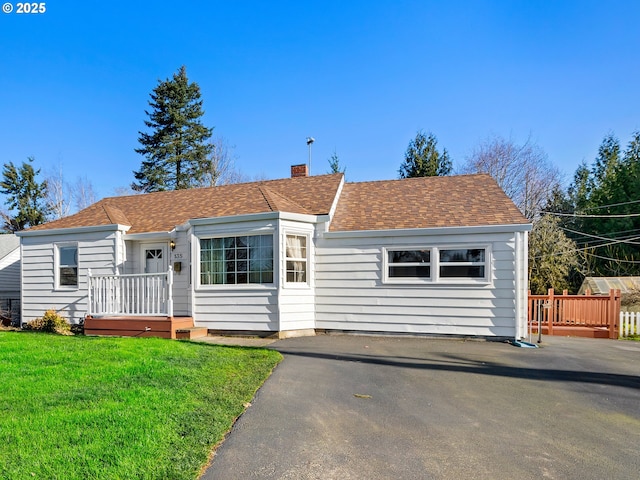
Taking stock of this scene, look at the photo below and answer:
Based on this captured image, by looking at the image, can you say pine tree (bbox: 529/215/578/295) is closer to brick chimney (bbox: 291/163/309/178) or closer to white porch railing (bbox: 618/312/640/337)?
white porch railing (bbox: 618/312/640/337)

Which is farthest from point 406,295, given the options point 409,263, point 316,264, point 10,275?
point 10,275

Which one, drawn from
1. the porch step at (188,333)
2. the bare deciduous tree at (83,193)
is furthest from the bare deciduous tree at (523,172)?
the bare deciduous tree at (83,193)

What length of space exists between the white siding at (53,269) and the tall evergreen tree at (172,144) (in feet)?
65.3

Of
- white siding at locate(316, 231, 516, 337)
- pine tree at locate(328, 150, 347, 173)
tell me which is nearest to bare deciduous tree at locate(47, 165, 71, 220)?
pine tree at locate(328, 150, 347, 173)

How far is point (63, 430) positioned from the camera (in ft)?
12.1

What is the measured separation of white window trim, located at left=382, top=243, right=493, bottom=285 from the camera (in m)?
9.95

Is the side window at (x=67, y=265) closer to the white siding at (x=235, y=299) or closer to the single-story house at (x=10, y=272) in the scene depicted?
the white siding at (x=235, y=299)

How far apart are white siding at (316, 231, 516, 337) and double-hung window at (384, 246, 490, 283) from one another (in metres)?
0.15

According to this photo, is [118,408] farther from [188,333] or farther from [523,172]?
[523,172]

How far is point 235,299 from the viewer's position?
10648 mm

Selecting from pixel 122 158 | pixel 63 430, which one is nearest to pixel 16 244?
pixel 122 158

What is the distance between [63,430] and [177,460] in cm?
129

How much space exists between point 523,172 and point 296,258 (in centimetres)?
2344

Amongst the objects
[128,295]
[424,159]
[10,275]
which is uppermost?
[424,159]
